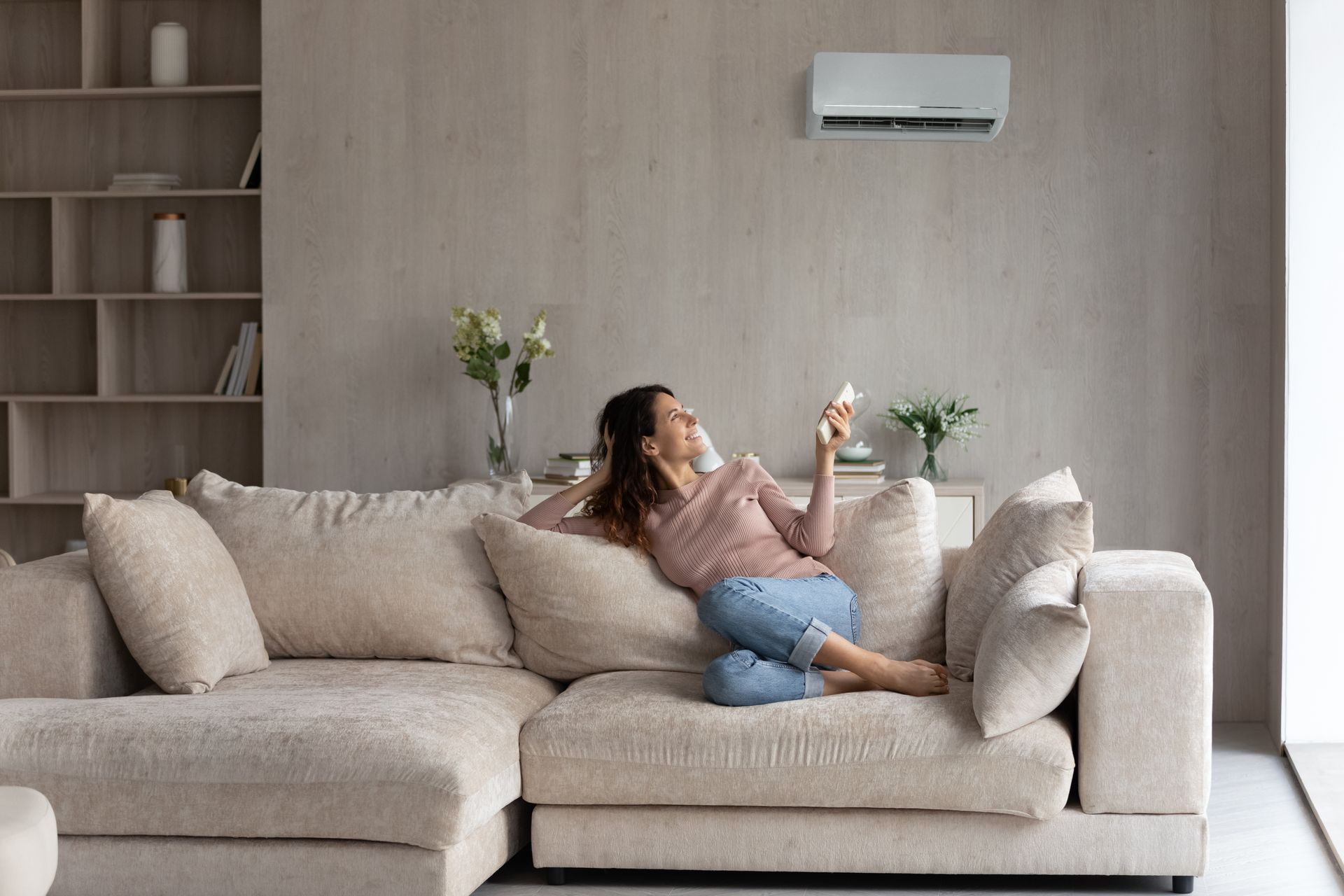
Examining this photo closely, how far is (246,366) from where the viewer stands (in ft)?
14.7

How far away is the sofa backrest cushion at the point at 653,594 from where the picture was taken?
9.98ft

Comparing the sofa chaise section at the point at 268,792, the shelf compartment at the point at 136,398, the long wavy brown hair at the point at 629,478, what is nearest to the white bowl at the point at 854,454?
the long wavy brown hair at the point at 629,478

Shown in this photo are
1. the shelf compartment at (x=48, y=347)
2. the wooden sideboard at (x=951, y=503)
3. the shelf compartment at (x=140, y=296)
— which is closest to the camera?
the wooden sideboard at (x=951, y=503)

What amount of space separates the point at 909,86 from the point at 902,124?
0.24 metres

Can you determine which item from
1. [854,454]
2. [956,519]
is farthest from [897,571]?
[854,454]

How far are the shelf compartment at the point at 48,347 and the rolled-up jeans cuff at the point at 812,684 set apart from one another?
3.08 meters

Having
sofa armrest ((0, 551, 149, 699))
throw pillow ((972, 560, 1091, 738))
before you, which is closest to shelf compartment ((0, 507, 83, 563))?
sofa armrest ((0, 551, 149, 699))

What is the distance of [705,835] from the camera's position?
2.63 meters

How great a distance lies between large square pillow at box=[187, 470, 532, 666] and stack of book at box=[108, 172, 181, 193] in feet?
5.54

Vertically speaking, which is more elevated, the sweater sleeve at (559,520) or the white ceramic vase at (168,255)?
the white ceramic vase at (168,255)

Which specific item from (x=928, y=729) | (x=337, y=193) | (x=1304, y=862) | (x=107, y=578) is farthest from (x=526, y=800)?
(x=337, y=193)

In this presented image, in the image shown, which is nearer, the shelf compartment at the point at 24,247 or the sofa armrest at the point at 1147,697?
the sofa armrest at the point at 1147,697

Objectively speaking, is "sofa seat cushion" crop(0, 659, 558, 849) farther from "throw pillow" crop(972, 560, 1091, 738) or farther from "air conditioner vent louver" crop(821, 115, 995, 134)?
"air conditioner vent louver" crop(821, 115, 995, 134)

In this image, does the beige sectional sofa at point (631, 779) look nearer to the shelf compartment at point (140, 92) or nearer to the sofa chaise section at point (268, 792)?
the sofa chaise section at point (268, 792)
